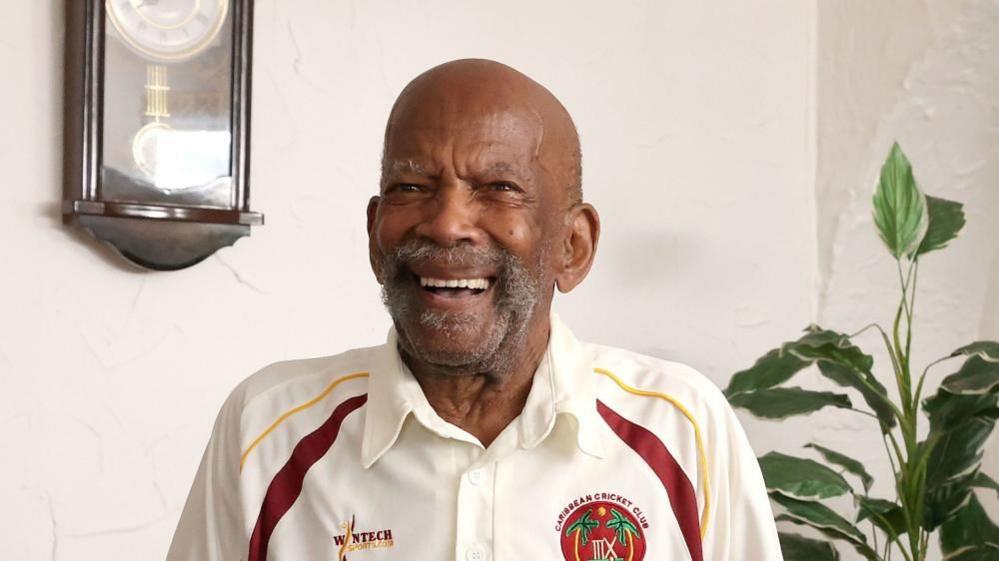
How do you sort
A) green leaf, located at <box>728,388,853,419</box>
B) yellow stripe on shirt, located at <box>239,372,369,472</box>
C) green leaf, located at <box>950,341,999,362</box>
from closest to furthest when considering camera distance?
→ yellow stripe on shirt, located at <box>239,372,369,472</box> → green leaf, located at <box>950,341,999,362</box> → green leaf, located at <box>728,388,853,419</box>

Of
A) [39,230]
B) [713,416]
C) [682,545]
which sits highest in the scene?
[39,230]

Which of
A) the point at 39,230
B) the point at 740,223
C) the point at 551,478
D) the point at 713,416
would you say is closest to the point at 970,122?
the point at 740,223

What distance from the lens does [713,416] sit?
127cm

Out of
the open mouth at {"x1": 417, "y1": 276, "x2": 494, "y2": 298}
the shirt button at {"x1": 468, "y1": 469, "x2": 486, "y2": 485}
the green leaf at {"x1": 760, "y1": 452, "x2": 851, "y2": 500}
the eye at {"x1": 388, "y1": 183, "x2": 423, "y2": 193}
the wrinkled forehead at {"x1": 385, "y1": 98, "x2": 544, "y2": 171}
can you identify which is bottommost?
the green leaf at {"x1": 760, "y1": 452, "x2": 851, "y2": 500}

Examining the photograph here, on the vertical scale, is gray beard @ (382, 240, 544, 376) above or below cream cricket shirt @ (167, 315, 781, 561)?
above

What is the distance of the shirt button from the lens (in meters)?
1.18

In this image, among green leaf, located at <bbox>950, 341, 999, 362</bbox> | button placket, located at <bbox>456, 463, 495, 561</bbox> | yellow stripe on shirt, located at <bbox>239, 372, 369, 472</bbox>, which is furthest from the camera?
green leaf, located at <bbox>950, 341, 999, 362</bbox>

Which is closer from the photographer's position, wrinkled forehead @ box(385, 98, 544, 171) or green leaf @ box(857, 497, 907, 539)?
wrinkled forehead @ box(385, 98, 544, 171)

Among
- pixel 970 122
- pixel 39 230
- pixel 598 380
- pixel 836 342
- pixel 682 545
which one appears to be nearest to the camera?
pixel 682 545

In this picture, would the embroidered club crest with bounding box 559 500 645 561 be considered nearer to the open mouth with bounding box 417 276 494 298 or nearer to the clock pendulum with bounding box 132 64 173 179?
the open mouth with bounding box 417 276 494 298

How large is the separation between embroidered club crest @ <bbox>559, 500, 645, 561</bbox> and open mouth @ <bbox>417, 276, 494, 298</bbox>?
24 centimetres

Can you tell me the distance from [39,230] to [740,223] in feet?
4.62

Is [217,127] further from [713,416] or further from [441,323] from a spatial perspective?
[713,416]

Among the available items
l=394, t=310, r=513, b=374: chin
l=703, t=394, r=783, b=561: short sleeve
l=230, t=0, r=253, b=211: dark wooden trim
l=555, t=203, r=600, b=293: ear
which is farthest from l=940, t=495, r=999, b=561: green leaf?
l=230, t=0, r=253, b=211: dark wooden trim
